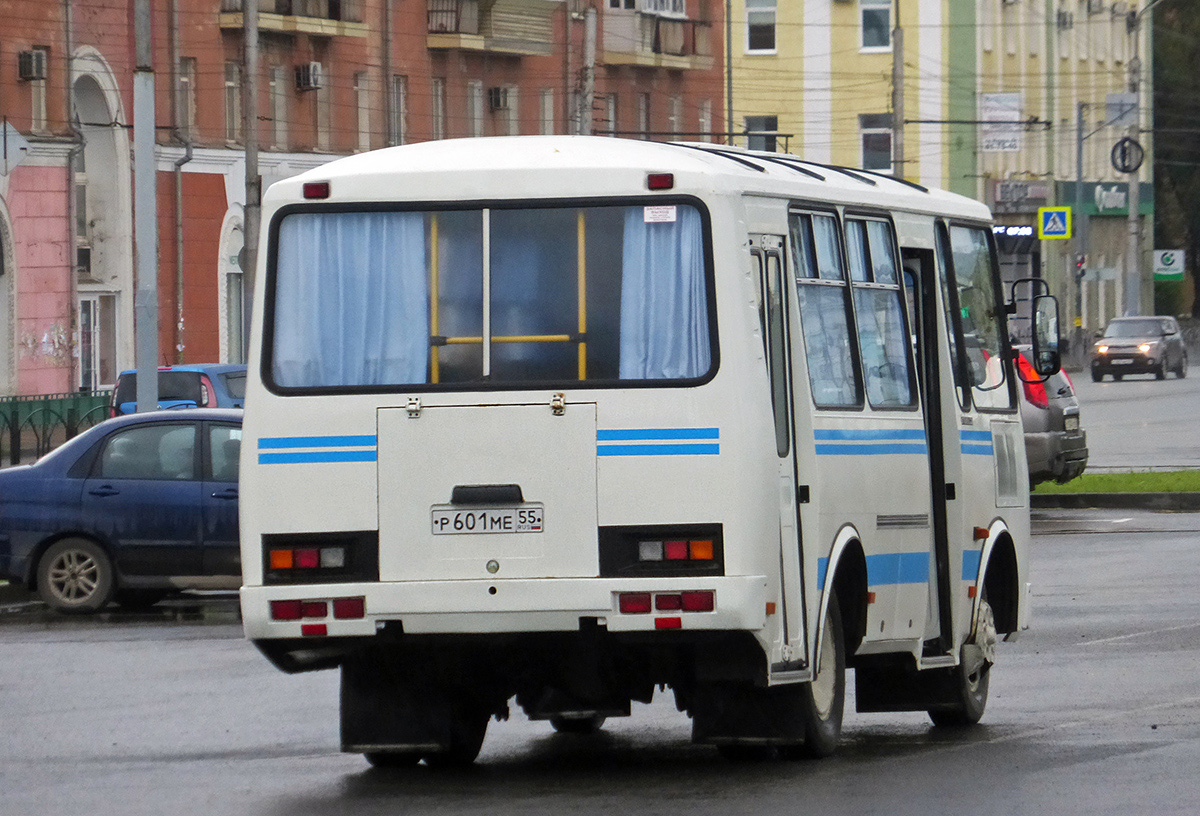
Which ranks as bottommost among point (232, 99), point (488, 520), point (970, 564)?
point (970, 564)

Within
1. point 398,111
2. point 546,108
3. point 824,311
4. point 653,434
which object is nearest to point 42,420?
point 398,111

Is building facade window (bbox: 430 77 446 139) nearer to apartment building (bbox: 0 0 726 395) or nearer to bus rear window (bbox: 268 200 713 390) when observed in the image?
apartment building (bbox: 0 0 726 395)

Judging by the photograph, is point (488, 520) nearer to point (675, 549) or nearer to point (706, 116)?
point (675, 549)

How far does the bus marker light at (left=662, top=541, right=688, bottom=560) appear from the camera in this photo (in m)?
9.89

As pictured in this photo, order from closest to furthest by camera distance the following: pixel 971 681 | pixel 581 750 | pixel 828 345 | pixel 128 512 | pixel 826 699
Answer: pixel 826 699 < pixel 828 345 < pixel 581 750 < pixel 971 681 < pixel 128 512

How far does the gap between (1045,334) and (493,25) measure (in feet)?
154

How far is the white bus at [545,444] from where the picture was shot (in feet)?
32.6

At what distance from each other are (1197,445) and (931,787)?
2911 cm

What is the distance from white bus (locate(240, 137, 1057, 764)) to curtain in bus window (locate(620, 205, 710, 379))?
1 centimetres

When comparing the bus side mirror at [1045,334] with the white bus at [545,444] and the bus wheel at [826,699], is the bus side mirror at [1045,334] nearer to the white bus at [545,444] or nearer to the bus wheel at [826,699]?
the white bus at [545,444]

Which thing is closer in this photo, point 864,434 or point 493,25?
point 864,434

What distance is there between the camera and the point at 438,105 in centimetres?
5884

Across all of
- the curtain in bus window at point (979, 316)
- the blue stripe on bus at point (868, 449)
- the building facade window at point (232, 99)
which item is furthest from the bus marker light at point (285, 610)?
the building facade window at point (232, 99)

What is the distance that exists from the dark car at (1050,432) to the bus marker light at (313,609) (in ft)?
55.1
